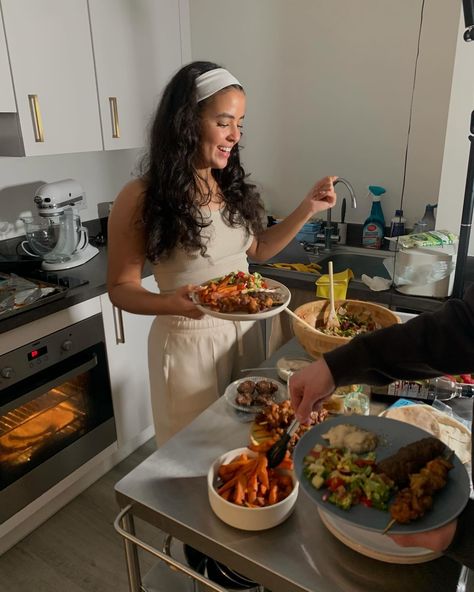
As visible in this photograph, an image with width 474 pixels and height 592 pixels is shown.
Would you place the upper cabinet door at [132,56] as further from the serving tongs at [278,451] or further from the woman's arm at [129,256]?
the serving tongs at [278,451]

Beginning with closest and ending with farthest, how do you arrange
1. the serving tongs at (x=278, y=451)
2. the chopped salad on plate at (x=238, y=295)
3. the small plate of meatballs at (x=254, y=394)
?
1. the serving tongs at (x=278, y=451)
2. the small plate of meatballs at (x=254, y=394)
3. the chopped salad on plate at (x=238, y=295)

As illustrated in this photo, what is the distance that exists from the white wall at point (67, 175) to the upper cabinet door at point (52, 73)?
29 cm

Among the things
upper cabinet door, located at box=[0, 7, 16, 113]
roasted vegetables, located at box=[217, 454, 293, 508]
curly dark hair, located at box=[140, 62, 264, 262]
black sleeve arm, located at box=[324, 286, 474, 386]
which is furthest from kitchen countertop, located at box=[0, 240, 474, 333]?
black sleeve arm, located at box=[324, 286, 474, 386]

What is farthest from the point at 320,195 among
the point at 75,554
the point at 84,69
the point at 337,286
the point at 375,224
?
the point at 75,554

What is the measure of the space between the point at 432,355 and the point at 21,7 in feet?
6.20

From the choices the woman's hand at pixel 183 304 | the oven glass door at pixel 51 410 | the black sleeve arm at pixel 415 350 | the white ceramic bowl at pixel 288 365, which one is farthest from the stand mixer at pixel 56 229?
the black sleeve arm at pixel 415 350

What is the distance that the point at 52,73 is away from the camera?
6.45 feet

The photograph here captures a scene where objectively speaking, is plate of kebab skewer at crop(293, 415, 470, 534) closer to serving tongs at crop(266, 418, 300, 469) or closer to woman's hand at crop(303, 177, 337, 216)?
serving tongs at crop(266, 418, 300, 469)

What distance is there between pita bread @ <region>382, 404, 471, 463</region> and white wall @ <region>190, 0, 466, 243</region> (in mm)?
1617

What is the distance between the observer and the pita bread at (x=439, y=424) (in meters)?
0.96

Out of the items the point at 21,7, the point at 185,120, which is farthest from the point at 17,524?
the point at 21,7

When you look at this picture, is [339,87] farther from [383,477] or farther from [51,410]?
[383,477]

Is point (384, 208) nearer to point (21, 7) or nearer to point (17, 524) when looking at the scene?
point (21, 7)

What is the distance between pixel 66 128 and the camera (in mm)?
2064
